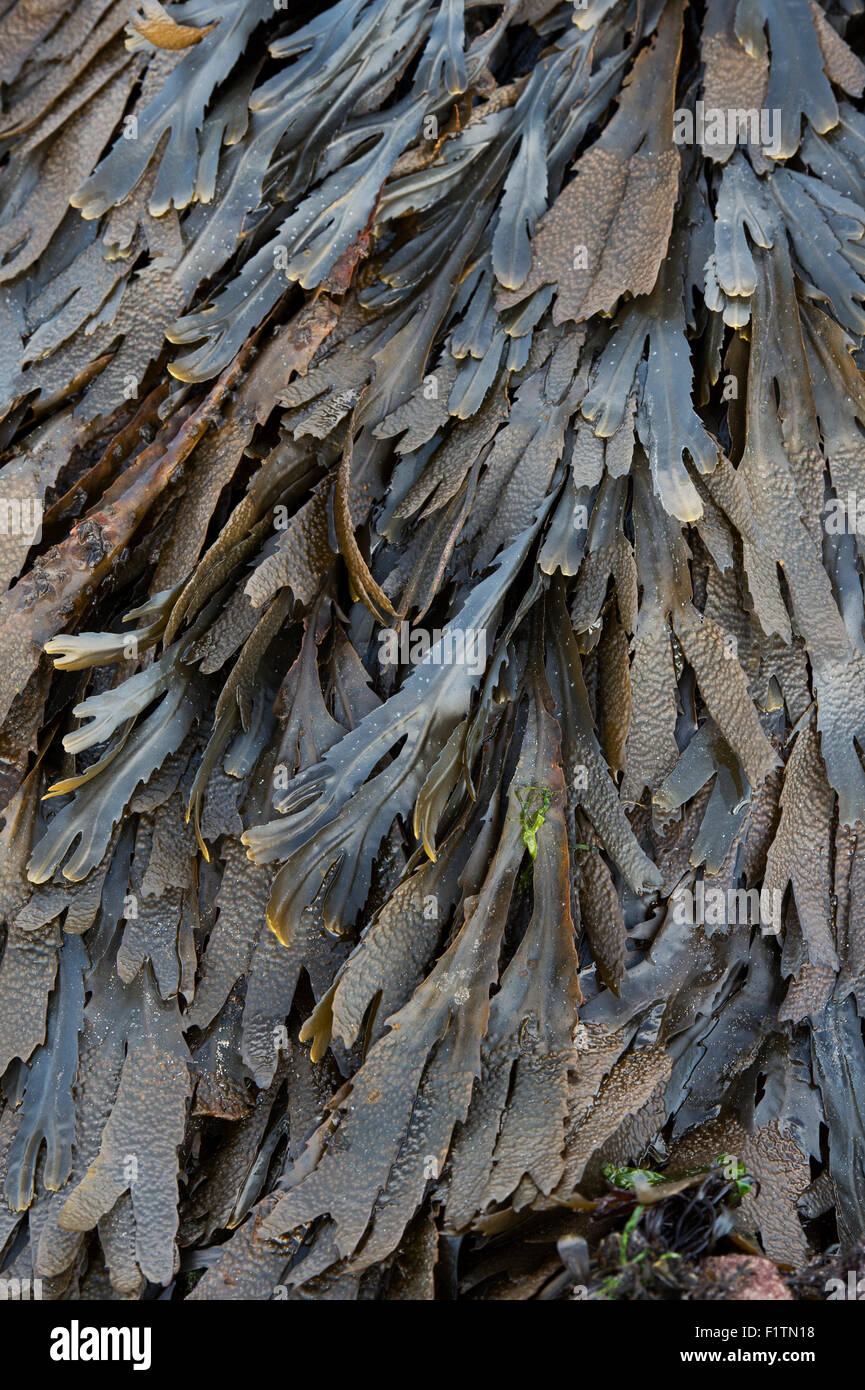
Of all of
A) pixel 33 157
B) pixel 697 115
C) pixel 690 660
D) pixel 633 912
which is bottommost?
pixel 633 912

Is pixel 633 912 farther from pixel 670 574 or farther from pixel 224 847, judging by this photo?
pixel 224 847

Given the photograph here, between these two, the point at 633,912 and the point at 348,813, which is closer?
the point at 348,813

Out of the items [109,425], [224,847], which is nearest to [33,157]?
[109,425]

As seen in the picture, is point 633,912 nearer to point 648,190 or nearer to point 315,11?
point 648,190

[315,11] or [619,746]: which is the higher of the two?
[315,11]
